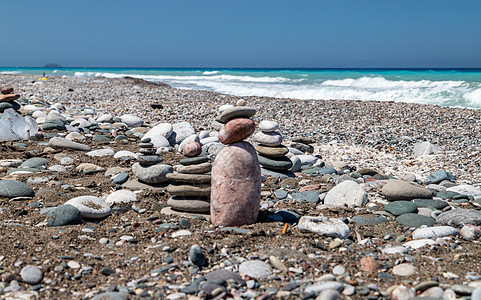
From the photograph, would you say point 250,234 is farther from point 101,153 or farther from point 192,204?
point 101,153

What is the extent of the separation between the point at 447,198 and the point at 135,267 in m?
4.51

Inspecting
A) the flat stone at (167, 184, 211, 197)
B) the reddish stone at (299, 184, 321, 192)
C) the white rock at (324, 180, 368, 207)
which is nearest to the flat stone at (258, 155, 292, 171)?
the reddish stone at (299, 184, 321, 192)

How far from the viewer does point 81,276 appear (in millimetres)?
3014

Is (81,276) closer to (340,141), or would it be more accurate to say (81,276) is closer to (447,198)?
(447,198)

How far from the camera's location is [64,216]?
13.4ft

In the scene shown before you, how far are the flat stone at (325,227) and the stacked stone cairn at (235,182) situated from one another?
53 cm

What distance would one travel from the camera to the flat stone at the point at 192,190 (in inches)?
176

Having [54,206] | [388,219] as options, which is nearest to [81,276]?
[54,206]

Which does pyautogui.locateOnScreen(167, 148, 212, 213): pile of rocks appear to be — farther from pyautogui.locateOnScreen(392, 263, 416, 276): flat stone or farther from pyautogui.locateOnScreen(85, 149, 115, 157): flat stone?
pyautogui.locateOnScreen(85, 149, 115, 157): flat stone

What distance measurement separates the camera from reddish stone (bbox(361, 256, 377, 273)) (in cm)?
316

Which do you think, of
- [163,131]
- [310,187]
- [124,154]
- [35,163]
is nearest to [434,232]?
[310,187]

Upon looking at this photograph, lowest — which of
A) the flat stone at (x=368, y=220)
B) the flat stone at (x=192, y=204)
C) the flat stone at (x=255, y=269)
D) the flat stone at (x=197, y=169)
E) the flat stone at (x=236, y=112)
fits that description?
the flat stone at (x=368, y=220)

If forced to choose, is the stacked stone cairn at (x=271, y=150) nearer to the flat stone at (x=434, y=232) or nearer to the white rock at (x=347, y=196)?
the white rock at (x=347, y=196)

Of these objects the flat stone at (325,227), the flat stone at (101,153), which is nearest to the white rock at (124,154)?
the flat stone at (101,153)
